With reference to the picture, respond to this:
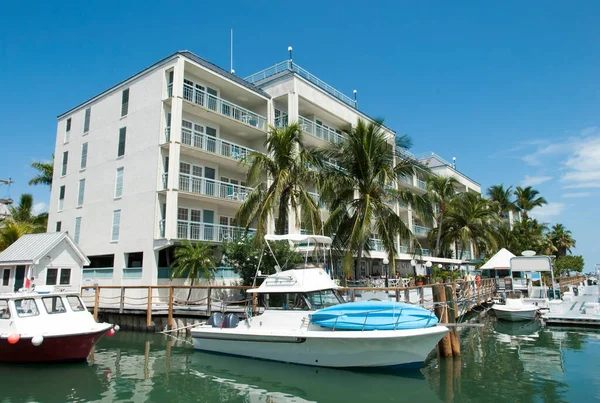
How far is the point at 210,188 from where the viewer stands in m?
25.2

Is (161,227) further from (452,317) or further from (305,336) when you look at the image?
(452,317)

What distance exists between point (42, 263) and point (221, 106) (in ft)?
43.6

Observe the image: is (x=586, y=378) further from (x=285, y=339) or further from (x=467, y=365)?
(x=285, y=339)

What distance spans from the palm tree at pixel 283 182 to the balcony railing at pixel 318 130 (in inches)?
403

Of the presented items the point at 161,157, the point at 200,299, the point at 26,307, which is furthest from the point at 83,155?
the point at 26,307

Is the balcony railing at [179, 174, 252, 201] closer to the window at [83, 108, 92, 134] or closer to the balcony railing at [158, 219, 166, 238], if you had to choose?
the balcony railing at [158, 219, 166, 238]

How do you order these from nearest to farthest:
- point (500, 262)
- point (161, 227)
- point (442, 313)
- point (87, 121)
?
point (442, 313) → point (161, 227) → point (87, 121) → point (500, 262)

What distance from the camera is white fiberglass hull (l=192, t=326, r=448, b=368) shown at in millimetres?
11414

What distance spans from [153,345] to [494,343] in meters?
13.6

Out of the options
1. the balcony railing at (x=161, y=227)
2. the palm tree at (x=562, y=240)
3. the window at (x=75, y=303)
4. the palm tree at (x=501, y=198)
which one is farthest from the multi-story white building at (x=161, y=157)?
the palm tree at (x=562, y=240)

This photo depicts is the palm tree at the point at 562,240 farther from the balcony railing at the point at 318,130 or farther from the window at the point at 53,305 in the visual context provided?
the window at the point at 53,305

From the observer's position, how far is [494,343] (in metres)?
16.8

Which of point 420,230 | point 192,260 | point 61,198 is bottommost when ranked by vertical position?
point 192,260

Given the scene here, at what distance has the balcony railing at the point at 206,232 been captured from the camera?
23.2 meters
